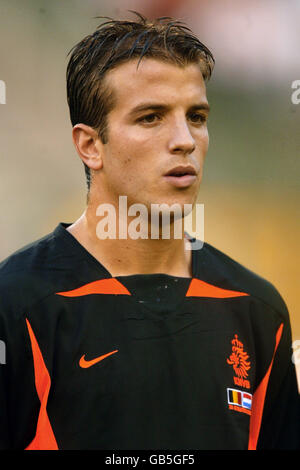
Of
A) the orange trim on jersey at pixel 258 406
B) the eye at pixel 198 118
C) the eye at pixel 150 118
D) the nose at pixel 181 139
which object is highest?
the eye at pixel 198 118

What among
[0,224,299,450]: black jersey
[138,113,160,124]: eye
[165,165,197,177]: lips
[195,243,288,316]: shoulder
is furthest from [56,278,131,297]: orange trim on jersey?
[138,113,160,124]: eye

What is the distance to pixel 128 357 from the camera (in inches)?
77.3

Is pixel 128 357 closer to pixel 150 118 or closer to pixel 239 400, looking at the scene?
pixel 239 400

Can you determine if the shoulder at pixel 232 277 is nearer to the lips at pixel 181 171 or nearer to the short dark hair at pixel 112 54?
the lips at pixel 181 171

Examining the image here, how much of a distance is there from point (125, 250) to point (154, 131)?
0.45 meters

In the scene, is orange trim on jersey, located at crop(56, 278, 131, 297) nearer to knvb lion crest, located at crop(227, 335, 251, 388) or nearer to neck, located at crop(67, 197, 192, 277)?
neck, located at crop(67, 197, 192, 277)

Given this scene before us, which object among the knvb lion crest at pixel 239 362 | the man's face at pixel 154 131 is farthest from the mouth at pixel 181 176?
the knvb lion crest at pixel 239 362

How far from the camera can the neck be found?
2096 millimetres

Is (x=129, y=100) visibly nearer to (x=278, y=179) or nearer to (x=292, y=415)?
(x=292, y=415)

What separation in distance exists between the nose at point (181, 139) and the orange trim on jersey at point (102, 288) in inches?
20.4

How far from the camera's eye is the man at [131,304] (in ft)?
6.22

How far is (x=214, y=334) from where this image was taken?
2123mm

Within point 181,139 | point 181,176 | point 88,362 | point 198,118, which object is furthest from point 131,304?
point 198,118

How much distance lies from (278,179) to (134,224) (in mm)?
3246
